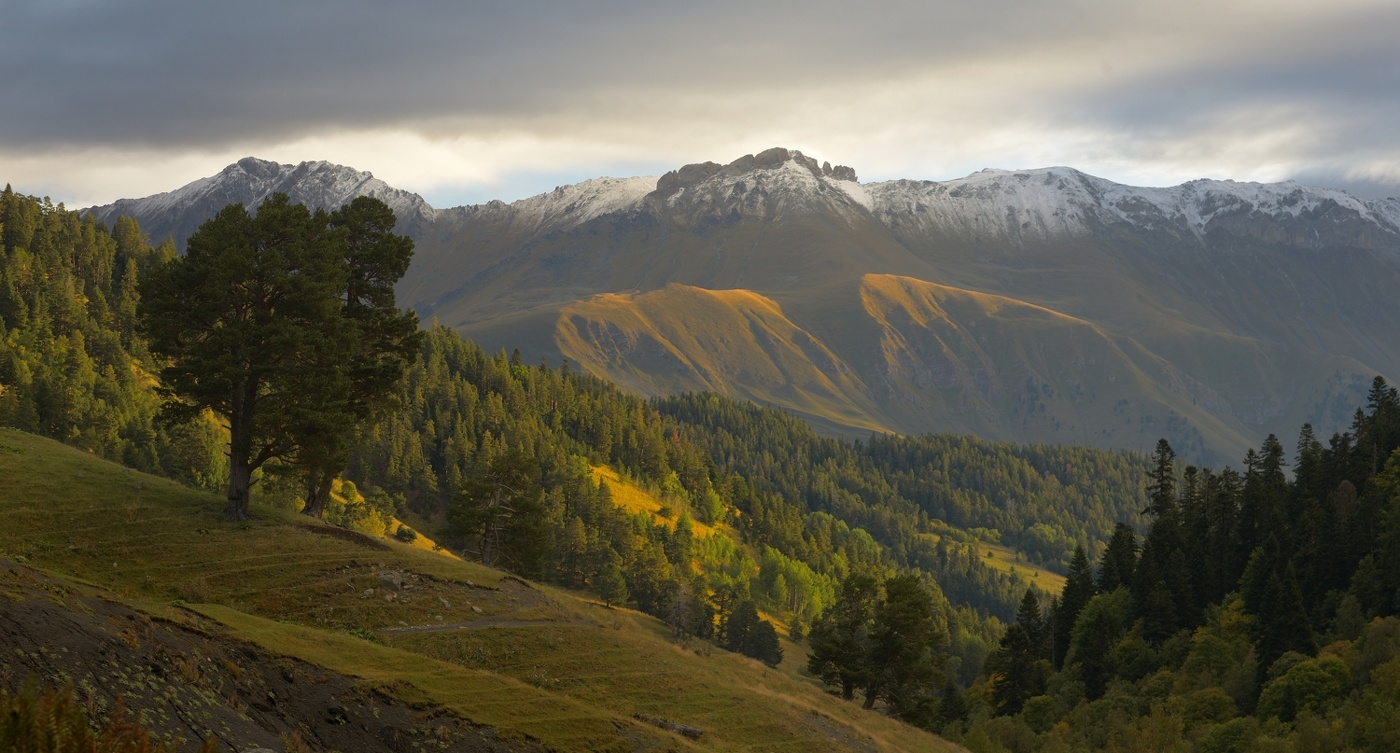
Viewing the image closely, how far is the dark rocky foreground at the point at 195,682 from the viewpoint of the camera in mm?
25516

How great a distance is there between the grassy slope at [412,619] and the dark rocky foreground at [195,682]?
1.54 metres

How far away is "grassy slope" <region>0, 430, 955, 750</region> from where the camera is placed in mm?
37875

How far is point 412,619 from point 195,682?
18052 millimetres

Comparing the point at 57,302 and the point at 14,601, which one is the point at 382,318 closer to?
the point at 14,601

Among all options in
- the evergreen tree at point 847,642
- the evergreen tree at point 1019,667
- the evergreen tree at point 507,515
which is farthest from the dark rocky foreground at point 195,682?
the evergreen tree at point 1019,667

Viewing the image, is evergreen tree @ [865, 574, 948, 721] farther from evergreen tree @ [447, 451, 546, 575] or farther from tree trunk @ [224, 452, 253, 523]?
tree trunk @ [224, 452, 253, 523]

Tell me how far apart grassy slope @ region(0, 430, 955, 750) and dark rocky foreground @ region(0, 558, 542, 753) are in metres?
1.54

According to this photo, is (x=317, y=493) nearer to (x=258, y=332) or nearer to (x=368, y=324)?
(x=368, y=324)

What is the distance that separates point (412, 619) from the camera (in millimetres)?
46531

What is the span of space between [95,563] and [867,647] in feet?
181

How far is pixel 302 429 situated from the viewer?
56562 millimetres

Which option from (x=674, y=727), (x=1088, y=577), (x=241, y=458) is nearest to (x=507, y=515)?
(x=241, y=458)

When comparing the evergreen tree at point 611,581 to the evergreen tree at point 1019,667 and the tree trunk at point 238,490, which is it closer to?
the evergreen tree at point 1019,667

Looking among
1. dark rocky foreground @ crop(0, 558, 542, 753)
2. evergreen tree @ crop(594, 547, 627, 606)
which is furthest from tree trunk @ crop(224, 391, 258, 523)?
evergreen tree @ crop(594, 547, 627, 606)
